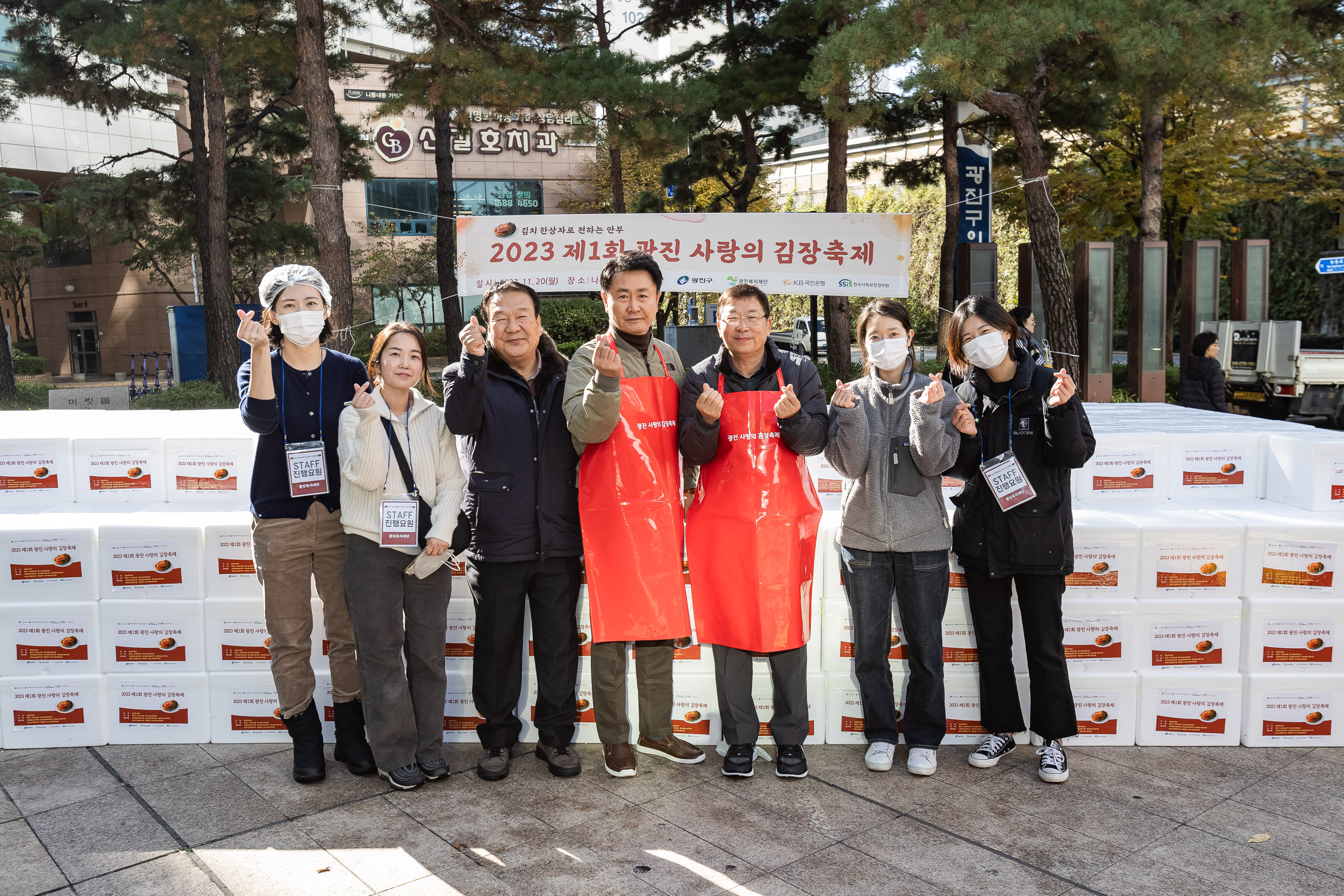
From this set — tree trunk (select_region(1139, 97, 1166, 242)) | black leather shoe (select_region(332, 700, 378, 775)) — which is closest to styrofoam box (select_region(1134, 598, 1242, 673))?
black leather shoe (select_region(332, 700, 378, 775))

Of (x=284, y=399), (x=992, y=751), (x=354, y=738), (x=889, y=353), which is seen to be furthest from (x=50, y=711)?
(x=992, y=751)

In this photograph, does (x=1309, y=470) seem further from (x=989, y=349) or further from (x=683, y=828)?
(x=683, y=828)

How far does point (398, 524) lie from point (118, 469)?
1881 mm

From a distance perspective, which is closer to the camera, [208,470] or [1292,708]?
[1292,708]

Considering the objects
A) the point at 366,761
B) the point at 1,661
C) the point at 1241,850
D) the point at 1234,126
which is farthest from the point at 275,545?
the point at 1234,126

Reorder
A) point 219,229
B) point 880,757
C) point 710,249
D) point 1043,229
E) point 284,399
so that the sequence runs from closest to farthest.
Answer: point 284,399 → point 880,757 → point 710,249 → point 1043,229 → point 219,229

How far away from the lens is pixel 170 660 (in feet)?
13.7

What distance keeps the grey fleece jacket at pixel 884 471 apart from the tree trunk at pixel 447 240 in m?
14.9

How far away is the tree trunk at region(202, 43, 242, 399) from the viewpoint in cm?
Answer: 1666

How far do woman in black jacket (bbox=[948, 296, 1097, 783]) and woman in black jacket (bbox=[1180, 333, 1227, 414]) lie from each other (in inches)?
251

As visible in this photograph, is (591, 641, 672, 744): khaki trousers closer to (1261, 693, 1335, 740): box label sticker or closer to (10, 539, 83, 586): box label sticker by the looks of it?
(10, 539, 83, 586): box label sticker

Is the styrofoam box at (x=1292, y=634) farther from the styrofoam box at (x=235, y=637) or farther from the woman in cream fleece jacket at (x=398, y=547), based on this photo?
the styrofoam box at (x=235, y=637)

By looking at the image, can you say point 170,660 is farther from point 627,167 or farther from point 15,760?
point 627,167

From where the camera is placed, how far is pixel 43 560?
4.11 m
